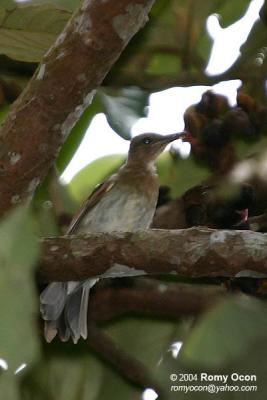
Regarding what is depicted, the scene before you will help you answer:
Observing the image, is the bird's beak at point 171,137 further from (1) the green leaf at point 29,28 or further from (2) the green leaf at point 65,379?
(2) the green leaf at point 65,379

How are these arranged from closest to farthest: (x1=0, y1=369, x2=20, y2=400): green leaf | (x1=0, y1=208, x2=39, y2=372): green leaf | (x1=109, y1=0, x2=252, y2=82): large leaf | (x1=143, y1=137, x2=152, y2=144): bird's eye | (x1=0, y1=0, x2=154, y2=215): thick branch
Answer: (x1=0, y1=208, x2=39, y2=372): green leaf → (x1=0, y1=369, x2=20, y2=400): green leaf → (x1=0, y1=0, x2=154, y2=215): thick branch → (x1=109, y1=0, x2=252, y2=82): large leaf → (x1=143, y1=137, x2=152, y2=144): bird's eye

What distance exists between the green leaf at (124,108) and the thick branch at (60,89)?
75 centimetres

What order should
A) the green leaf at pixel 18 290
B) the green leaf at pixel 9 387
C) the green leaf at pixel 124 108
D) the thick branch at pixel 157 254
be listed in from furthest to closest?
1. the green leaf at pixel 124 108
2. the thick branch at pixel 157 254
3. the green leaf at pixel 9 387
4. the green leaf at pixel 18 290

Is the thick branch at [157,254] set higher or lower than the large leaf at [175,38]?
higher

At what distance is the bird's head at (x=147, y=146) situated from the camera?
4625 mm

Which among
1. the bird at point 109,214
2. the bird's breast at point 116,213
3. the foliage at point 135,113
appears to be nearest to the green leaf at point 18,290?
the foliage at point 135,113

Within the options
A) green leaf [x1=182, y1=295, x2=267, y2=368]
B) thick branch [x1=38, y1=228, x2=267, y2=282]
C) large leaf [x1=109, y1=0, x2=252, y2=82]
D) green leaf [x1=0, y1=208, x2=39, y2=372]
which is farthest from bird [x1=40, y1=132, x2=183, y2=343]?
green leaf [x1=0, y1=208, x2=39, y2=372]

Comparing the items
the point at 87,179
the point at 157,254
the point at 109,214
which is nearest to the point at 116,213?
the point at 109,214

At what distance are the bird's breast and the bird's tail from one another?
0.42 metres

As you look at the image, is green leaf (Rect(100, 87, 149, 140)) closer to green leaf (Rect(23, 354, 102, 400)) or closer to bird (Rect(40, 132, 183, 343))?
bird (Rect(40, 132, 183, 343))

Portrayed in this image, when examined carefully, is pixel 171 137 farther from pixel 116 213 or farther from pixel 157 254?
pixel 157 254

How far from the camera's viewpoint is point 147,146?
484 cm

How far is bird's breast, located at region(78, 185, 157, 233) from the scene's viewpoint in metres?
4.27

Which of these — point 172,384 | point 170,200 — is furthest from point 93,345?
point 172,384
